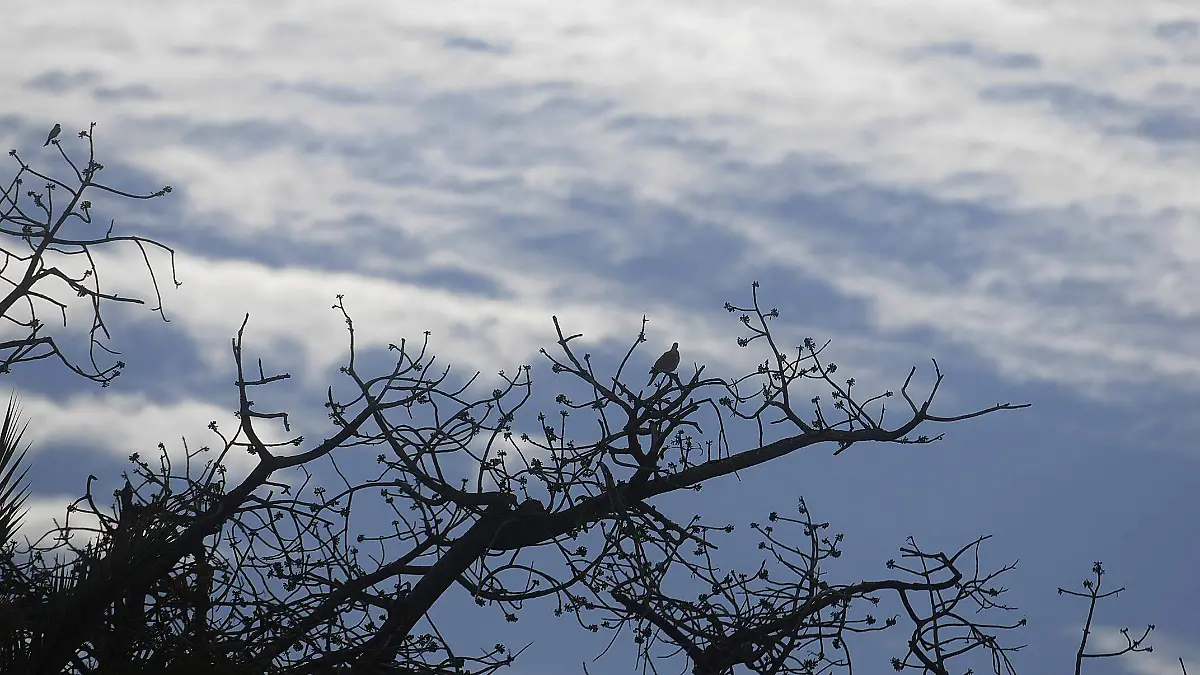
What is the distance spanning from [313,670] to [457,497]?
120 centimetres

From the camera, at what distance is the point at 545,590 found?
6.75 metres

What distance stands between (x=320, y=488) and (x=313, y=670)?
1.10 m

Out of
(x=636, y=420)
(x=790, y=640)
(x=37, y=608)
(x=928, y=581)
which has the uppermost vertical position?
(x=636, y=420)

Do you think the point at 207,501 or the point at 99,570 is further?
the point at 207,501

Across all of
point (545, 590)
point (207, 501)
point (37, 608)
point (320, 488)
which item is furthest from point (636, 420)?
point (37, 608)

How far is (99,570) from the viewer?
19.5ft

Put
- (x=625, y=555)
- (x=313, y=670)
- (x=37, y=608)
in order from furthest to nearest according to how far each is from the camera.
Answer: (x=625, y=555) < (x=313, y=670) < (x=37, y=608)

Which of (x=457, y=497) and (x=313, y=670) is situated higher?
(x=457, y=497)

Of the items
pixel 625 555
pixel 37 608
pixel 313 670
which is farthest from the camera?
pixel 625 555

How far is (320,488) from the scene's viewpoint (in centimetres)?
694

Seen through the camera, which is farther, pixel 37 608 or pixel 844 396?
pixel 844 396

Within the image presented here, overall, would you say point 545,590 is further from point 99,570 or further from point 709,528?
point 99,570

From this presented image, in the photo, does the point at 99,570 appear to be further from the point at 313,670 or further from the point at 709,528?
the point at 709,528

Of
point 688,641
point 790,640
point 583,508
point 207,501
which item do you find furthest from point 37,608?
point 790,640
